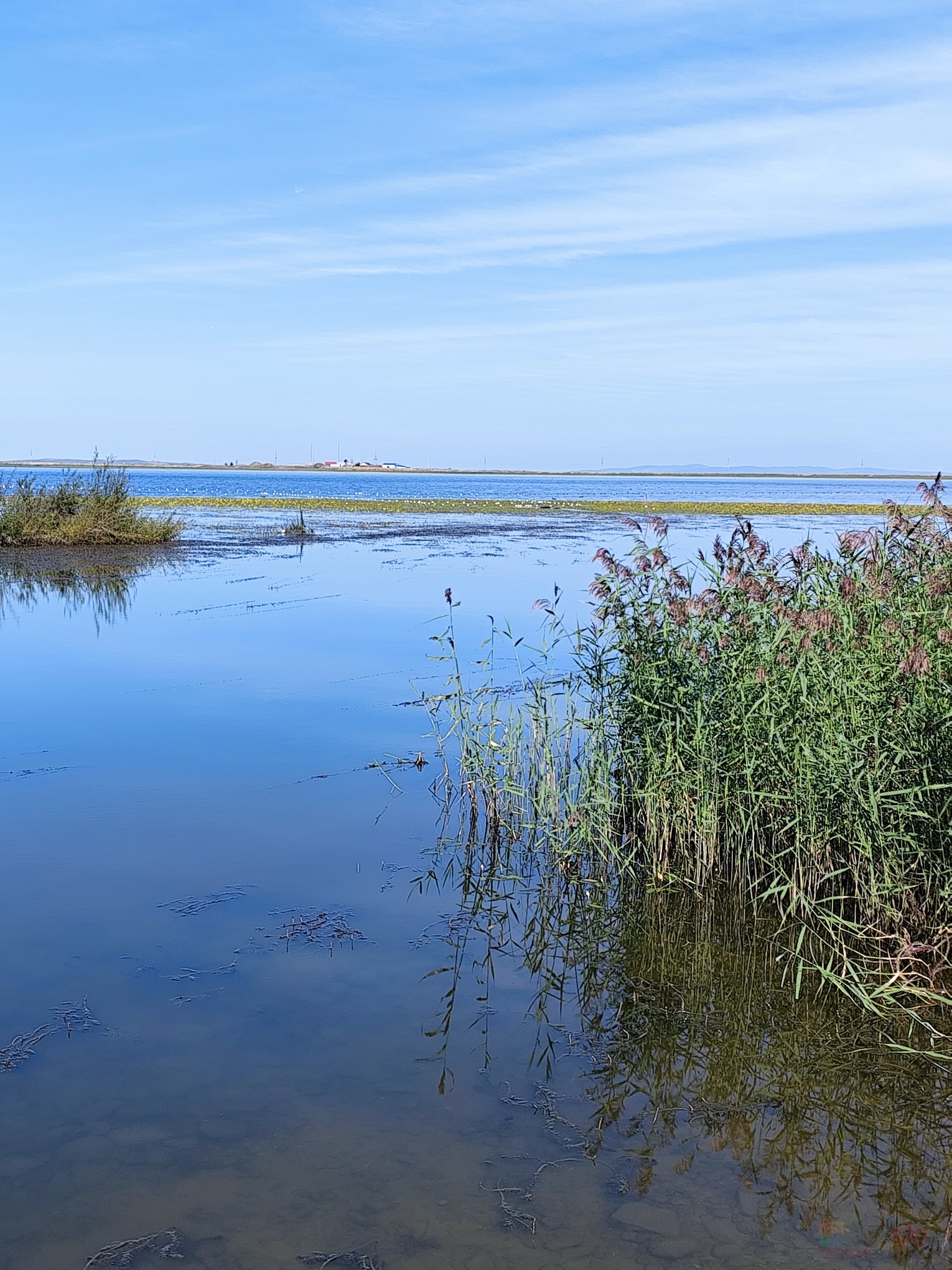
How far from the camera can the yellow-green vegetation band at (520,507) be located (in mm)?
50719

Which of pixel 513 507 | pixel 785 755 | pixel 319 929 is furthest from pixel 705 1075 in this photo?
pixel 513 507

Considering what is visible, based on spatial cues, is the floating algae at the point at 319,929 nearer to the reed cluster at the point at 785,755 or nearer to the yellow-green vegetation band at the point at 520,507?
the reed cluster at the point at 785,755

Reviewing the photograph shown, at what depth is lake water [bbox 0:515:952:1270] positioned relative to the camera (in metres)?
3.58

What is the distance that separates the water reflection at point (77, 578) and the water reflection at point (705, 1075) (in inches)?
473

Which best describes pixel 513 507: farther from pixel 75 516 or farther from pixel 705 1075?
pixel 705 1075

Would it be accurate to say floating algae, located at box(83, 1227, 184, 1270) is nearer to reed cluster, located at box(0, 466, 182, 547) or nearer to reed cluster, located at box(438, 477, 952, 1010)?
reed cluster, located at box(438, 477, 952, 1010)

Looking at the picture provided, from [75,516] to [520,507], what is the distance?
108 ft

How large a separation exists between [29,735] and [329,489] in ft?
278

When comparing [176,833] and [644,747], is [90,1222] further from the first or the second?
[644,747]

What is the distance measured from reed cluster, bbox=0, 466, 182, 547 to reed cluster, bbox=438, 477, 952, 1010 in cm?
2176

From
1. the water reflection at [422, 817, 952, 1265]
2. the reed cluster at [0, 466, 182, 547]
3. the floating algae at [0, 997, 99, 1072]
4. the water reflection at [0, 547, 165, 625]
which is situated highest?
the reed cluster at [0, 466, 182, 547]

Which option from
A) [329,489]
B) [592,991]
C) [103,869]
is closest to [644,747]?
[592,991]

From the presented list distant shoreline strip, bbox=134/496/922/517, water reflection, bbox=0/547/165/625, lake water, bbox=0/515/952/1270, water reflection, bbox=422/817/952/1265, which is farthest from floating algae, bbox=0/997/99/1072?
distant shoreline strip, bbox=134/496/922/517

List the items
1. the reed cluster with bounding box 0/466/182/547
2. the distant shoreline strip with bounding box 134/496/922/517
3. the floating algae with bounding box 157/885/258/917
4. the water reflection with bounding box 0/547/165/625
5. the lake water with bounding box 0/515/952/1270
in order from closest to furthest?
the lake water with bounding box 0/515/952/1270, the floating algae with bounding box 157/885/258/917, the water reflection with bounding box 0/547/165/625, the reed cluster with bounding box 0/466/182/547, the distant shoreline strip with bounding box 134/496/922/517
